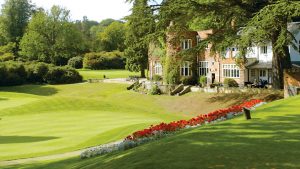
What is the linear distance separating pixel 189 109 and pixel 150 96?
11334 mm

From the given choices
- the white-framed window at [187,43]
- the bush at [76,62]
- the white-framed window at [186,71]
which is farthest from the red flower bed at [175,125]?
the bush at [76,62]

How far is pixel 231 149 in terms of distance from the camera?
1133 centimetres

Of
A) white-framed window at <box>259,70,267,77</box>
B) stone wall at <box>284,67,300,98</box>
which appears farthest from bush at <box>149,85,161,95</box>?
stone wall at <box>284,67,300,98</box>

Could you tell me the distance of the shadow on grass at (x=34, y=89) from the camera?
75.9m

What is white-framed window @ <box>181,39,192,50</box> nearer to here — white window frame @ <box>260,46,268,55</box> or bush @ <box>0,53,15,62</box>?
white window frame @ <box>260,46,268,55</box>

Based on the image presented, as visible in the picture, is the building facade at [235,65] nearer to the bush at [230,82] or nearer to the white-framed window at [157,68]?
the bush at [230,82]

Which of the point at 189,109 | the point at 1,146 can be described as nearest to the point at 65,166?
the point at 1,146

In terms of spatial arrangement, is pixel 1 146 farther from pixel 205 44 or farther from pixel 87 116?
pixel 205 44

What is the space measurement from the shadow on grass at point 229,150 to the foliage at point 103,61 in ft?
312

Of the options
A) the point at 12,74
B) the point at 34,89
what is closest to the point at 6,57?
the point at 12,74

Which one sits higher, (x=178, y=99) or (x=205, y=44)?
(x=205, y=44)

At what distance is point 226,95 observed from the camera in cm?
4909

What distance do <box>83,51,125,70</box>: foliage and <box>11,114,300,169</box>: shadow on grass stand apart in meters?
95.2

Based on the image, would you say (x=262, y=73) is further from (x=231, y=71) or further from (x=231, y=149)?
(x=231, y=149)
